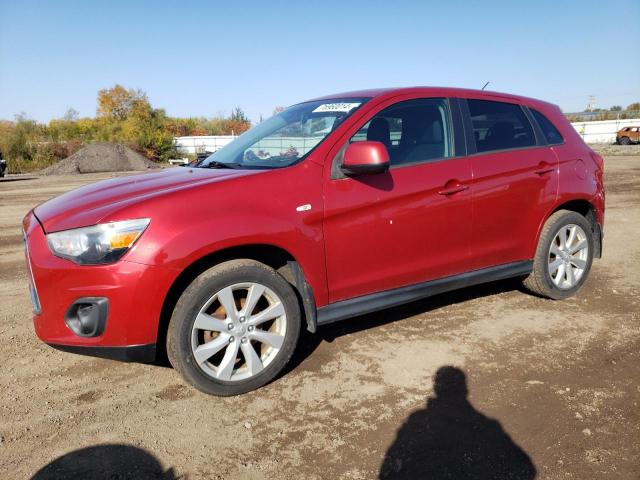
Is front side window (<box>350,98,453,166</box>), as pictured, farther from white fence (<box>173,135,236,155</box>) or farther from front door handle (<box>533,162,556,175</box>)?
white fence (<box>173,135,236,155</box>)

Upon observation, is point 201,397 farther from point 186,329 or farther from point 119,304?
point 119,304

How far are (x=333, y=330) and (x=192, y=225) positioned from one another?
1.74m

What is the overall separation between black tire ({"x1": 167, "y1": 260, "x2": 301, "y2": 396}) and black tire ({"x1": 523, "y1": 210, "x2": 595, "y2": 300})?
2.43 metres

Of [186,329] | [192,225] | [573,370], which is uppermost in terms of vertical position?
[192,225]

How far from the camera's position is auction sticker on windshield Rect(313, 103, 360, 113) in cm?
371

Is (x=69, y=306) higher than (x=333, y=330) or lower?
higher

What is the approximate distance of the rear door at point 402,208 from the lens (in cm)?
336

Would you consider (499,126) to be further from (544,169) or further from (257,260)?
(257,260)

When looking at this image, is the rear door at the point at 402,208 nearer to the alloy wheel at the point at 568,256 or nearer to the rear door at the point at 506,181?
the rear door at the point at 506,181

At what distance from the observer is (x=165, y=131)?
4084cm

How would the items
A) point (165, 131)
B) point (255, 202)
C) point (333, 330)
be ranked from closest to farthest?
1. point (255, 202)
2. point (333, 330)
3. point (165, 131)

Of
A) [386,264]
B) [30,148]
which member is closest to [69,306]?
[386,264]

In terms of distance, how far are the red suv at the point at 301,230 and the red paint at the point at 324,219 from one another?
1cm

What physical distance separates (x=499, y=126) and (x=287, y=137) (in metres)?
1.84
